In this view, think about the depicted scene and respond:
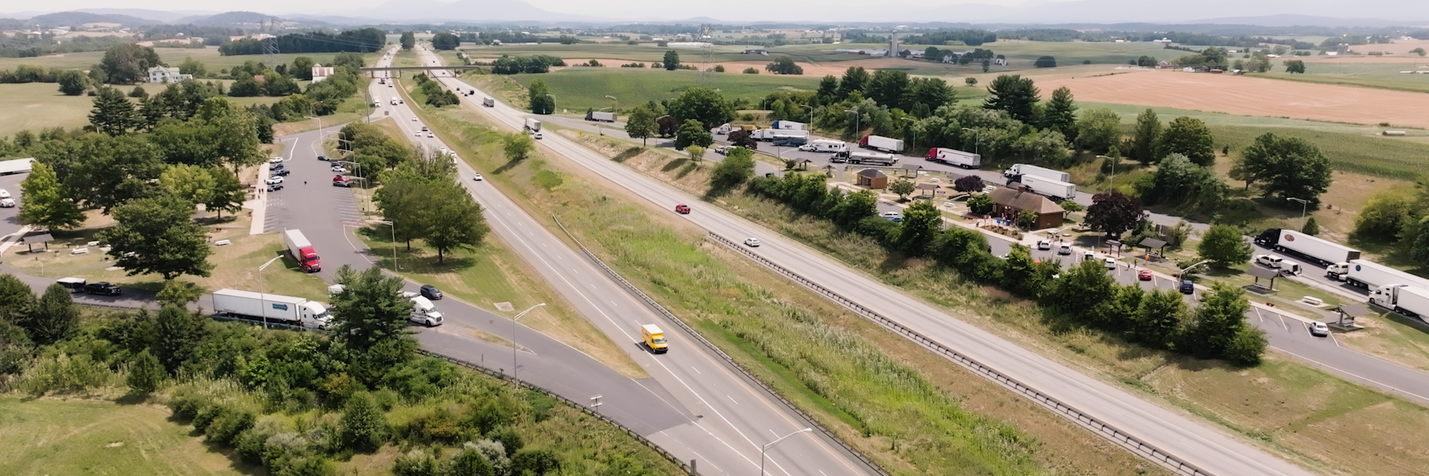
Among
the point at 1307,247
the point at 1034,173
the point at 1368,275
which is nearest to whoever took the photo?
the point at 1368,275

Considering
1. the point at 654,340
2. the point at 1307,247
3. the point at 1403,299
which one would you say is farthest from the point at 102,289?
the point at 1307,247

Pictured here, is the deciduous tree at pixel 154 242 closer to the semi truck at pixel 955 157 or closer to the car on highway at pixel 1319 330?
the car on highway at pixel 1319 330

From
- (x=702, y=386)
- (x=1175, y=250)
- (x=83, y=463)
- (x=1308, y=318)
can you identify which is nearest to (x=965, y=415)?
(x=702, y=386)

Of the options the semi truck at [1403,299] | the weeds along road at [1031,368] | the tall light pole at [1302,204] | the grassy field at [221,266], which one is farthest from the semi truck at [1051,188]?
the grassy field at [221,266]

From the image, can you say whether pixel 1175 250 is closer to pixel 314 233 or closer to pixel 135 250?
pixel 314 233

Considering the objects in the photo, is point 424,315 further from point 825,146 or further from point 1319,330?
point 825,146
